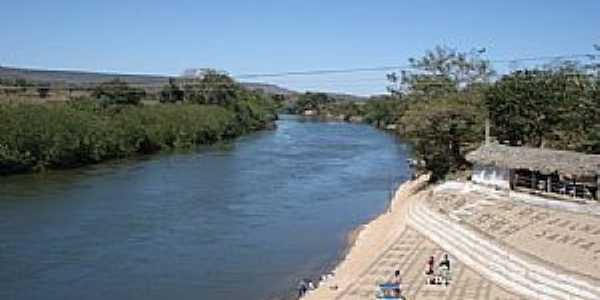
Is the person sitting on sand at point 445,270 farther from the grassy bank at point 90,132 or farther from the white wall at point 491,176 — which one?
the grassy bank at point 90,132

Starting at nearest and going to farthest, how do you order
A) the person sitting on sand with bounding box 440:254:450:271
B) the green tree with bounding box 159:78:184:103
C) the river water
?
1. the person sitting on sand with bounding box 440:254:450:271
2. the river water
3. the green tree with bounding box 159:78:184:103

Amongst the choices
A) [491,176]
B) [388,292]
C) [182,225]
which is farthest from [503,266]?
[182,225]

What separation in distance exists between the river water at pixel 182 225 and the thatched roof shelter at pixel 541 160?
25.8ft

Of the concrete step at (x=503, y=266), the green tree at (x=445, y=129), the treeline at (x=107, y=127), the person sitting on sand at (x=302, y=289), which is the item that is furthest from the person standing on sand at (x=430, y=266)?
the treeline at (x=107, y=127)

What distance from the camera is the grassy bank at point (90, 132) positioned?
63.9 meters

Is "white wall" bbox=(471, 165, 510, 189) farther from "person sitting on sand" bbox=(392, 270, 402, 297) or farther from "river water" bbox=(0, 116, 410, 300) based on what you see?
"person sitting on sand" bbox=(392, 270, 402, 297)

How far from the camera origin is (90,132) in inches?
2835

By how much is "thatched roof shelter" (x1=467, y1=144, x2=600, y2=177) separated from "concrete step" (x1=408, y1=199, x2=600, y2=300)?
489cm

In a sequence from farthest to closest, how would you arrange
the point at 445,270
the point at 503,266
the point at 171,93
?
the point at 171,93 < the point at 445,270 < the point at 503,266

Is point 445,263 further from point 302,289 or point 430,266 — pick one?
point 302,289

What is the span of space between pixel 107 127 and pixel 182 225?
39.4 metres

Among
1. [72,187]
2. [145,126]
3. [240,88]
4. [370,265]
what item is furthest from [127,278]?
[240,88]

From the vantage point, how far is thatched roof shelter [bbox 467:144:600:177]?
32.5 metres


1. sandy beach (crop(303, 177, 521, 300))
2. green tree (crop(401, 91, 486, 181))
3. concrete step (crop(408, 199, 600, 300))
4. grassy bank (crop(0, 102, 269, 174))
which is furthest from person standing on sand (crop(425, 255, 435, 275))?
grassy bank (crop(0, 102, 269, 174))
